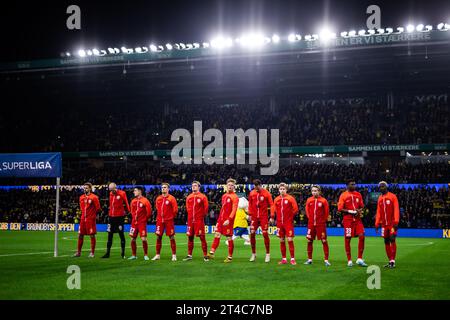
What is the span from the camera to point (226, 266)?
52.1 feet

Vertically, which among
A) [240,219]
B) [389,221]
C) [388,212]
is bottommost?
[240,219]

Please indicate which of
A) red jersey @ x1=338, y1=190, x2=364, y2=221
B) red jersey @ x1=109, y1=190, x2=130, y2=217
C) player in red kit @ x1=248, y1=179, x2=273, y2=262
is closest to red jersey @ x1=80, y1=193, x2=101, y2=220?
red jersey @ x1=109, y1=190, x2=130, y2=217

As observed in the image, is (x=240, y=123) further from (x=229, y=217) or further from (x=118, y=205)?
(x=229, y=217)

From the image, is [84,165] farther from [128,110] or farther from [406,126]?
[406,126]

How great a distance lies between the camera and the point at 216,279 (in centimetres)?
1305

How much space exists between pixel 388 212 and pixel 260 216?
400 cm

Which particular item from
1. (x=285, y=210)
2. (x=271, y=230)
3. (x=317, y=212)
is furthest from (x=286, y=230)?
(x=271, y=230)

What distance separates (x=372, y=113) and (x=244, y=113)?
11688 millimetres

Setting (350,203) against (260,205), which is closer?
(350,203)

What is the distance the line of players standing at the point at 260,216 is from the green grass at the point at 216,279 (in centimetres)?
63

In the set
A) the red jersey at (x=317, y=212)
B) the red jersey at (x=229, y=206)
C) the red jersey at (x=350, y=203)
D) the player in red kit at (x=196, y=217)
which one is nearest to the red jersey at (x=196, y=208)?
the player in red kit at (x=196, y=217)

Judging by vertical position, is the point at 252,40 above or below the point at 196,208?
above

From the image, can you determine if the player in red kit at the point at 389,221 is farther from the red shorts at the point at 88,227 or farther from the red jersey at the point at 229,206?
the red shorts at the point at 88,227
